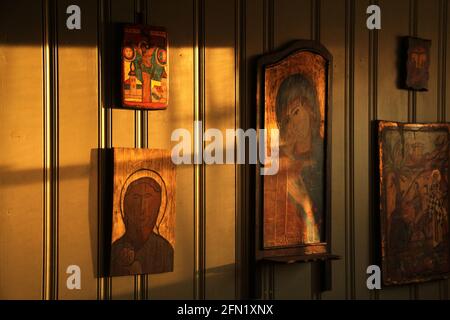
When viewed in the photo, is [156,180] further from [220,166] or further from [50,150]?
[50,150]

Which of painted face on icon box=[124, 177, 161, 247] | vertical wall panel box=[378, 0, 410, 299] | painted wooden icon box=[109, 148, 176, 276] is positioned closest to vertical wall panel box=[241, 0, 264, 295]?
painted wooden icon box=[109, 148, 176, 276]

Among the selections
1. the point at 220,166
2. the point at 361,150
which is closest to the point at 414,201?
the point at 361,150

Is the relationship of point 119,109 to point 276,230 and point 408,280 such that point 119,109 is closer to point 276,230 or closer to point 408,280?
point 276,230

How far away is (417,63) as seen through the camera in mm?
5223

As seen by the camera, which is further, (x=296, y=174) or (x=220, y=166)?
(x=296, y=174)

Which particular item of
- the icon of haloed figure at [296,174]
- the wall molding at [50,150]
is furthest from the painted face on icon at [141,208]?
the icon of haloed figure at [296,174]

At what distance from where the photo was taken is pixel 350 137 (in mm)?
4938

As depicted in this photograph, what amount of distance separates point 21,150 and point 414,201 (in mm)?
2890

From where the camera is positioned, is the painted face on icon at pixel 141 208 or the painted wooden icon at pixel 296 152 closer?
the painted face on icon at pixel 141 208

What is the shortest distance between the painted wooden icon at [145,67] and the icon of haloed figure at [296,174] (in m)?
0.82

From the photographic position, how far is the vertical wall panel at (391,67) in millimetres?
5090

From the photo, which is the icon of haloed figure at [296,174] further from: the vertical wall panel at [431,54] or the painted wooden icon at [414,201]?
the vertical wall panel at [431,54]

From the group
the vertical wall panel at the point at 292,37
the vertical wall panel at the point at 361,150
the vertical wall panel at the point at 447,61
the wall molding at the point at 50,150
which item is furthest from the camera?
the vertical wall panel at the point at 447,61

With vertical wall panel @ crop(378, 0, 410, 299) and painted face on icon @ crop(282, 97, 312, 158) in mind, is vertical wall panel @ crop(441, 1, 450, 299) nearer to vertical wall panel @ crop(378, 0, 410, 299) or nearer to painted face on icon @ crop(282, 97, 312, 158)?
vertical wall panel @ crop(378, 0, 410, 299)
